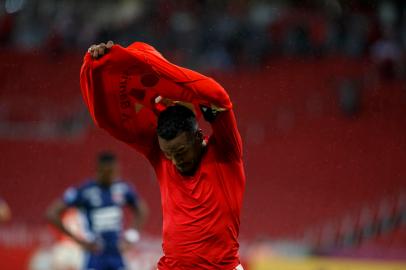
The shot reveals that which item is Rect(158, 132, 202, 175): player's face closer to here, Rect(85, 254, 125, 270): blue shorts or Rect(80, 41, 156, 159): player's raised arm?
Rect(80, 41, 156, 159): player's raised arm

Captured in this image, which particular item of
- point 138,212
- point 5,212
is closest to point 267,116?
point 5,212

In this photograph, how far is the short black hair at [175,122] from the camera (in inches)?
174

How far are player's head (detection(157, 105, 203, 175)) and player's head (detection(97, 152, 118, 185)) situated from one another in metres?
4.73

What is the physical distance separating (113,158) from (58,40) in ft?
40.8

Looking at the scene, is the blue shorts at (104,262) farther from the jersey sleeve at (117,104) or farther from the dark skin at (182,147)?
the dark skin at (182,147)

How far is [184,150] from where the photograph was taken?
4.46 m

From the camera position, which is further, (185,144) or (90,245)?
(90,245)

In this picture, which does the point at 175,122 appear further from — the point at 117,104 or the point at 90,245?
the point at 90,245

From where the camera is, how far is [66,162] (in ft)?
57.8

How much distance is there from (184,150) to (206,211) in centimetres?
36

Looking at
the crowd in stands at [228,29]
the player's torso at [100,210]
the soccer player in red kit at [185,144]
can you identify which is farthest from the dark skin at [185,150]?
the crowd in stands at [228,29]

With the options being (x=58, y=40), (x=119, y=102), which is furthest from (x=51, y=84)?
(x=119, y=102)

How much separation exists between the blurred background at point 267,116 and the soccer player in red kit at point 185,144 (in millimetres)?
7551

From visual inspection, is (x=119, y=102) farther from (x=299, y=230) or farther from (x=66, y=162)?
(x=66, y=162)
